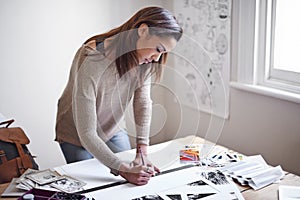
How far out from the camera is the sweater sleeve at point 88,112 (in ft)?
5.14

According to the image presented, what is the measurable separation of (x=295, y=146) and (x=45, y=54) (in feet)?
4.49

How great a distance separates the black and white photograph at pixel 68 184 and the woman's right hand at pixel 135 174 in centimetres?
15

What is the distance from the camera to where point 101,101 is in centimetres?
162

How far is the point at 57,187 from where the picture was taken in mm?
1592

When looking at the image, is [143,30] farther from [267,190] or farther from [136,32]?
[267,190]

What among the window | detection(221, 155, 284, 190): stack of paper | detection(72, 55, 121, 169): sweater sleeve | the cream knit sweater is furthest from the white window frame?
detection(72, 55, 121, 169): sweater sleeve

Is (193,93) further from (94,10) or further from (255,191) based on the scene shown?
(94,10)

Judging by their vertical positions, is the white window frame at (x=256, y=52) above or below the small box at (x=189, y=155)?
above

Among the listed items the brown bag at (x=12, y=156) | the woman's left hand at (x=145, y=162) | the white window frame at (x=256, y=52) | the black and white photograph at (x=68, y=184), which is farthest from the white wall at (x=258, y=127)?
the brown bag at (x=12, y=156)

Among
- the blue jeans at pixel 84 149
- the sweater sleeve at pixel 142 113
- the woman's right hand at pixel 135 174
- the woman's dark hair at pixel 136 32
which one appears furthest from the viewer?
the blue jeans at pixel 84 149

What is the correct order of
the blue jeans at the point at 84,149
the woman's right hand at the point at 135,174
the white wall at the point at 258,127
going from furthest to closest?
1. the white wall at the point at 258,127
2. the blue jeans at the point at 84,149
3. the woman's right hand at the point at 135,174

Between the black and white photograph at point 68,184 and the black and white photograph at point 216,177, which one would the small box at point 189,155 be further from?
the black and white photograph at point 68,184

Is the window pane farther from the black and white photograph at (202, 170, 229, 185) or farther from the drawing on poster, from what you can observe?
the black and white photograph at (202, 170, 229, 185)

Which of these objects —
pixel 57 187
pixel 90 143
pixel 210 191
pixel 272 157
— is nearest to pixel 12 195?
pixel 57 187
